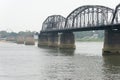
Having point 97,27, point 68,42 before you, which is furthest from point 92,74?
point 68,42

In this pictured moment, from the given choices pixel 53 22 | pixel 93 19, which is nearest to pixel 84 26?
pixel 93 19

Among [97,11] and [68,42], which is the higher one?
[97,11]

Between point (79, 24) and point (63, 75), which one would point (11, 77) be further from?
point (79, 24)

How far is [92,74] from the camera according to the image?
50.7m

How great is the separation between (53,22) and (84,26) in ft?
208

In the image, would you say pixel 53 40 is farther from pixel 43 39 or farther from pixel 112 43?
pixel 112 43

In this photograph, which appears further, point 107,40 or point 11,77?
point 107,40

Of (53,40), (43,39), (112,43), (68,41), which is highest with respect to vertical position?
(43,39)

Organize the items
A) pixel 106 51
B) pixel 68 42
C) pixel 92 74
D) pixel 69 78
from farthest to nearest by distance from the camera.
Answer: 1. pixel 68 42
2. pixel 106 51
3. pixel 92 74
4. pixel 69 78

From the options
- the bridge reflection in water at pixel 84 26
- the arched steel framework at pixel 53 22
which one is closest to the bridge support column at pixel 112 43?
the bridge reflection in water at pixel 84 26

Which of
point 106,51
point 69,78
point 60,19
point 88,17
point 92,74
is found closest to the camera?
point 69,78

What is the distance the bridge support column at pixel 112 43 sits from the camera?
9494cm

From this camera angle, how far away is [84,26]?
117 m

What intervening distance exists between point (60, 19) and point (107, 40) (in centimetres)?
7657
